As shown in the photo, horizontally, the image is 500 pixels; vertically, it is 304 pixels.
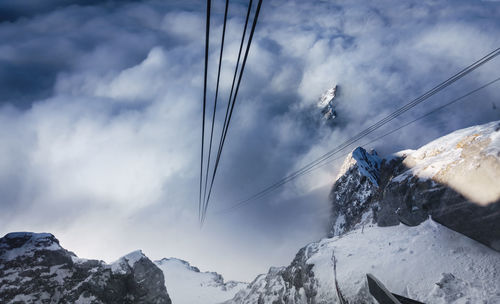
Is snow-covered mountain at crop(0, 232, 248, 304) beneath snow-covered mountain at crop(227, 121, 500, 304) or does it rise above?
above

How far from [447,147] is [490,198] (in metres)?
12.5

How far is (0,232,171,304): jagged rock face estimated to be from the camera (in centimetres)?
8312

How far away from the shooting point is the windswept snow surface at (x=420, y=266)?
725 inches

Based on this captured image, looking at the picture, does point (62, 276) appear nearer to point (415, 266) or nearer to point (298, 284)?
point (298, 284)

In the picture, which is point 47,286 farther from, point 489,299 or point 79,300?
point 489,299

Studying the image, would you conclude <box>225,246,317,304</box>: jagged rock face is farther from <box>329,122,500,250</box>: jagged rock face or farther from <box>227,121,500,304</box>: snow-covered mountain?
<box>329,122,500,250</box>: jagged rock face

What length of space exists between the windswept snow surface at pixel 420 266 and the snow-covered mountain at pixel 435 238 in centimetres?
6

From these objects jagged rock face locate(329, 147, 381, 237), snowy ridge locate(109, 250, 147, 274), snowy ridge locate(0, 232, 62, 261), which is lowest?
jagged rock face locate(329, 147, 381, 237)

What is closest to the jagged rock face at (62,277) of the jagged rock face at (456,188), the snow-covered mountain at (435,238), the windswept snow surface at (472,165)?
the snow-covered mountain at (435,238)

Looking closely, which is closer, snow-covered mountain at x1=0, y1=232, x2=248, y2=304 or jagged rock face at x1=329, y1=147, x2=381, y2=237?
snow-covered mountain at x1=0, y1=232, x2=248, y2=304

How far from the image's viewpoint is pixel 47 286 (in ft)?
278

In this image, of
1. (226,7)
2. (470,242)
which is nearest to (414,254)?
(470,242)

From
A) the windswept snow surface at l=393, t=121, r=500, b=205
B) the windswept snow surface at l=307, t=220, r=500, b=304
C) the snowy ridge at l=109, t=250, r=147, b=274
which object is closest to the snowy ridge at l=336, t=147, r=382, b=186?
the windswept snow surface at l=307, t=220, r=500, b=304

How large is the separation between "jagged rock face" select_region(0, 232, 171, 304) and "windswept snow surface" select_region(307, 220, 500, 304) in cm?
9026
